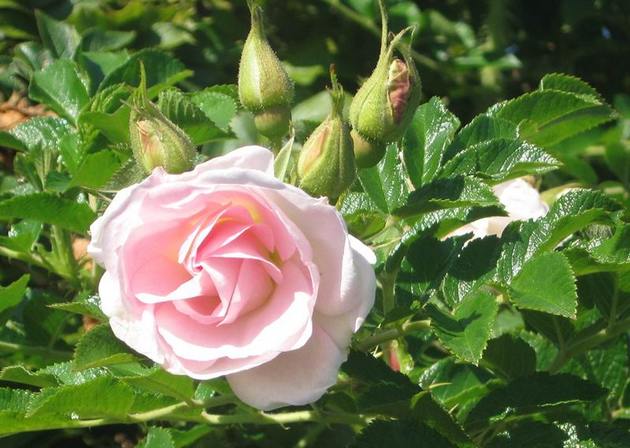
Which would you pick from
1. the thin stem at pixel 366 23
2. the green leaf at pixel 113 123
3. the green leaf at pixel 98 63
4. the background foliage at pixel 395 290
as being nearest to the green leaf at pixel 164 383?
the background foliage at pixel 395 290

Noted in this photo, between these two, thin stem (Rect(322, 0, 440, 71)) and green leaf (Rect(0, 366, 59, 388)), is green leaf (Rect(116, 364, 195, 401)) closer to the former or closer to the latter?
green leaf (Rect(0, 366, 59, 388))

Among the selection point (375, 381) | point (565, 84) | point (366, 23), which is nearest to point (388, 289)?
point (375, 381)

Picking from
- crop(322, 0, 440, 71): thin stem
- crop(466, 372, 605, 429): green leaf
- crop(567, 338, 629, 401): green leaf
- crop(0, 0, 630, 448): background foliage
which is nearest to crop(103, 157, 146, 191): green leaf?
crop(0, 0, 630, 448): background foliage

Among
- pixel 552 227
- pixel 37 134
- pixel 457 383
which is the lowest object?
pixel 457 383

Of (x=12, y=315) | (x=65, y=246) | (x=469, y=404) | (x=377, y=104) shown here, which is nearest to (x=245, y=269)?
(x=377, y=104)

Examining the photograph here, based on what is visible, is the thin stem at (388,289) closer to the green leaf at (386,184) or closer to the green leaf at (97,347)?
the green leaf at (386,184)

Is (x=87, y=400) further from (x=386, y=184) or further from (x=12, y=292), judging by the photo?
(x=386, y=184)

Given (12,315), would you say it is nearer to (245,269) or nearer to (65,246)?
(65,246)
